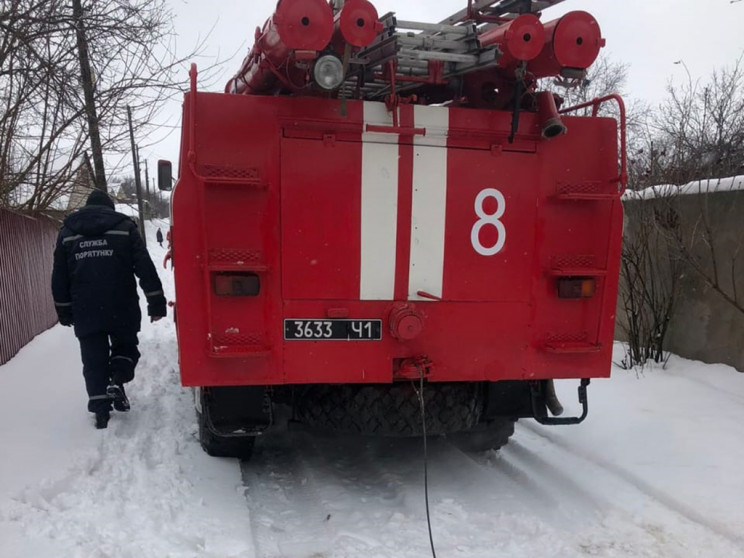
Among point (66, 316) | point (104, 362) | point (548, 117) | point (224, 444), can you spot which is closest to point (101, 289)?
point (66, 316)

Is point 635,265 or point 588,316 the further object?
point 635,265

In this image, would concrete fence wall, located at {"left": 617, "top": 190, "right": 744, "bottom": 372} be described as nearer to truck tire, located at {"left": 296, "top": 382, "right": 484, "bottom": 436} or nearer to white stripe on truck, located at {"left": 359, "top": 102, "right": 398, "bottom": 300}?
truck tire, located at {"left": 296, "top": 382, "right": 484, "bottom": 436}

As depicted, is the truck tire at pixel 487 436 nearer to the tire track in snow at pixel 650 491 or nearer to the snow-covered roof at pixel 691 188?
the tire track in snow at pixel 650 491

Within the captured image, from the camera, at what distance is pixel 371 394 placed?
3619 mm

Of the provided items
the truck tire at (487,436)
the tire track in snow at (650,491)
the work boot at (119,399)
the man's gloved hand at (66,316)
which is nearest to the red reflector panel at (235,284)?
the work boot at (119,399)

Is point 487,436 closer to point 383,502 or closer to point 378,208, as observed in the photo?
point 383,502

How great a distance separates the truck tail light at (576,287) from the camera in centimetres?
352

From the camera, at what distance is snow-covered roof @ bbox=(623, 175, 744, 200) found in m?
5.84

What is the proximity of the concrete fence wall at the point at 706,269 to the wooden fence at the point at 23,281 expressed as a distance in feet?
24.6

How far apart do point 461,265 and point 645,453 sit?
2.29 meters

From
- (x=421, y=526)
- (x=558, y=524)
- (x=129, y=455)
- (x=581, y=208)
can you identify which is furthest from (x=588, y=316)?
(x=129, y=455)

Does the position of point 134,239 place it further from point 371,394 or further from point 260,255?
point 371,394

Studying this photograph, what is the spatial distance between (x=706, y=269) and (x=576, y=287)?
3537mm

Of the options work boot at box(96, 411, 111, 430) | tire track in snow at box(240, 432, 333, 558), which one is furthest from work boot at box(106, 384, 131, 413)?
tire track in snow at box(240, 432, 333, 558)
